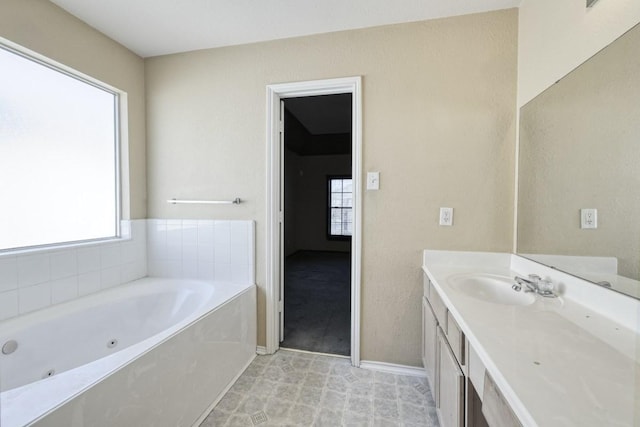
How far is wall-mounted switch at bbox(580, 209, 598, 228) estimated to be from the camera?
1083mm

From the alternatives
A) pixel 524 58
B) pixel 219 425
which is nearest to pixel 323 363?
pixel 219 425

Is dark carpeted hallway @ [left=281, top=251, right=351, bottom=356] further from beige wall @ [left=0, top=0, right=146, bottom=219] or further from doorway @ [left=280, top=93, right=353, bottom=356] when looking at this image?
beige wall @ [left=0, top=0, right=146, bottom=219]

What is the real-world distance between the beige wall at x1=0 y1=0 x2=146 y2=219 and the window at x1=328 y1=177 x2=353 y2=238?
15.2ft

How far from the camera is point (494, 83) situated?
1705 mm

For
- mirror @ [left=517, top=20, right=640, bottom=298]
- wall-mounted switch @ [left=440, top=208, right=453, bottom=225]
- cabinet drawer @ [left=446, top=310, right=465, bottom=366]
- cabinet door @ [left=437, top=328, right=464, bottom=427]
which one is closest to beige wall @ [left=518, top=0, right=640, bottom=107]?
mirror @ [left=517, top=20, right=640, bottom=298]

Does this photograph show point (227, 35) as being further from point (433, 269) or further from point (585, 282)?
point (585, 282)

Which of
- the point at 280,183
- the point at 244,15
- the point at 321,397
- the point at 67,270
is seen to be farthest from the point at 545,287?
the point at 67,270

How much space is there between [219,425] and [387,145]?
6.60ft

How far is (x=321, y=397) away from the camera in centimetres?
163

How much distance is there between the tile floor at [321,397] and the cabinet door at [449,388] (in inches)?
13.5

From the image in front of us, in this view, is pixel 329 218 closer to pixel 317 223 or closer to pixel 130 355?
pixel 317 223

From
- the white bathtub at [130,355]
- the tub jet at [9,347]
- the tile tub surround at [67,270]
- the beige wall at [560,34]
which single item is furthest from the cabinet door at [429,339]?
the tile tub surround at [67,270]

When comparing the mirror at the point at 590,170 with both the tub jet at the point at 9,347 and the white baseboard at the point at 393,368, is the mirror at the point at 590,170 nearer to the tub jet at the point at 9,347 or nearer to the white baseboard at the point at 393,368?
the white baseboard at the point at 393,368

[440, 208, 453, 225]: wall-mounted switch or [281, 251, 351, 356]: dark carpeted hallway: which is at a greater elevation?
[440, 208, 453, 225]: wall-mounted switch
